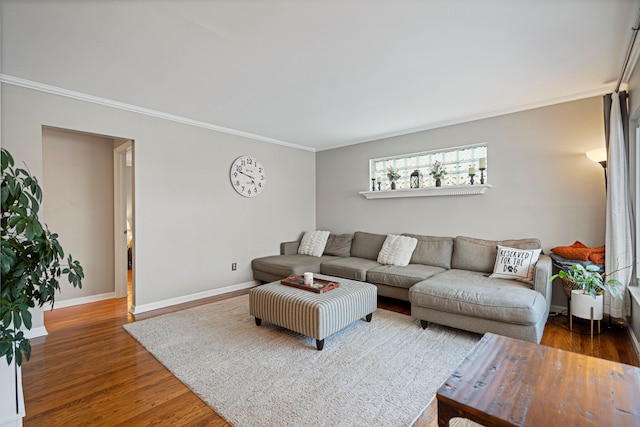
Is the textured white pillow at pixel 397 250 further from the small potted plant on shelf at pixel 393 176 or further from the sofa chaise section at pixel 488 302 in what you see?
the small potted plant on shelf at pixel 393 176

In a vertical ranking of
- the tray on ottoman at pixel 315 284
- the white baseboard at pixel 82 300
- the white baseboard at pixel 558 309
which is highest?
the tray on ottoman at pixel 315 284

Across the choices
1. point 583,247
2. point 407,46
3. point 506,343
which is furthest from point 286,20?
point 583,247

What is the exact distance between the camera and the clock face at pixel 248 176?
4504 millimetres

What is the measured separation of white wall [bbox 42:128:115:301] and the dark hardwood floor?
0.89m

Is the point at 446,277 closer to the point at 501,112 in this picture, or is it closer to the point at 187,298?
the point at 501,112

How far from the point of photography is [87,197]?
4117 mm

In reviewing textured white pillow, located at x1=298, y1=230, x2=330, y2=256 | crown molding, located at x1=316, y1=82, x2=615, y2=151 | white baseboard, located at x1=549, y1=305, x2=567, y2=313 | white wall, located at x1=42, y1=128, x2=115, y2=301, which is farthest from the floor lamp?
white wall, located at x1=42, y1=128, x2=115, y2=301

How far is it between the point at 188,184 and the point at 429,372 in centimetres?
348

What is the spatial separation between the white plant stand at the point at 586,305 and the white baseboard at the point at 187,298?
3.98 metres

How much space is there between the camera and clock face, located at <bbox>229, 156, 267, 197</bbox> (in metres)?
4.50

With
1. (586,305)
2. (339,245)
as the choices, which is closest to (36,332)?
(339,245)

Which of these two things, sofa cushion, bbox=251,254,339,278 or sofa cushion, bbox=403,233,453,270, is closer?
sofa cushion, bbox=403,233,453,270

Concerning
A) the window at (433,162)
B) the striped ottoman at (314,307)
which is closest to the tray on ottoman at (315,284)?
the striped ottoman at (314,307)

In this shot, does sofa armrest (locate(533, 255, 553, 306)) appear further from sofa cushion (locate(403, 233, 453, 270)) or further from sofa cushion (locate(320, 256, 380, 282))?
sofa cushion (locate(320, 256, 380, 282))
